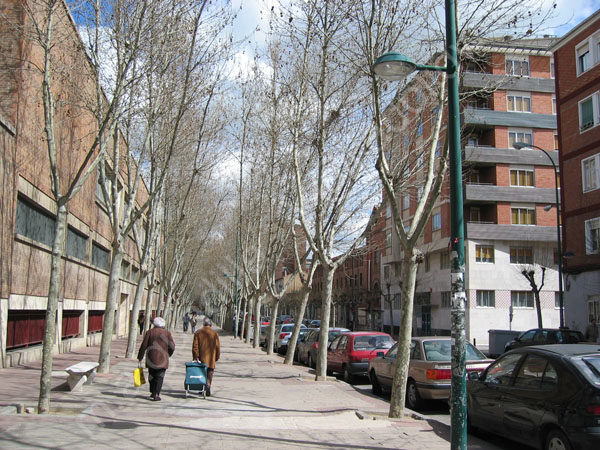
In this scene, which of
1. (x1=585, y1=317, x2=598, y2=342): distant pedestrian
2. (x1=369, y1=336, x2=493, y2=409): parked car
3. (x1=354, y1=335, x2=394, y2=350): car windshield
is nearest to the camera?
(x1=369, y1=336, x2=493, y2=409): parked car

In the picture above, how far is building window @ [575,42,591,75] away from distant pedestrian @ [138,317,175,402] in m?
26.8

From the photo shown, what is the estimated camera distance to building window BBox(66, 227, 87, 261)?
2186cm

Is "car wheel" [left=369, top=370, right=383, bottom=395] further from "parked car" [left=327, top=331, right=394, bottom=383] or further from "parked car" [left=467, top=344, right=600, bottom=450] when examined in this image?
"parked car" [left=467, top=344, right=600, bottom=450]

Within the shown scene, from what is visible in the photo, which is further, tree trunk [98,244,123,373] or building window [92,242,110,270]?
building window [92,242,110,270]

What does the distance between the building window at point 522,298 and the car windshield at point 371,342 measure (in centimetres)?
2718

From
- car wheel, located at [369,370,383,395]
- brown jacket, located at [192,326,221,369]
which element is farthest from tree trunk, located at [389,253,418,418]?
car wheel, located at [369,370,383,395]

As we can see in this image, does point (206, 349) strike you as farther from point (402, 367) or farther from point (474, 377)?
point (474, 377)

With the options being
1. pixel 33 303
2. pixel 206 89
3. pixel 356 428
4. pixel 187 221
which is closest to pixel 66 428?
pixel 356 428

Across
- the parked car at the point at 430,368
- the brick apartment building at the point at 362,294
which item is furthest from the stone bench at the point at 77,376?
the brick apartment building at the point at 362,294

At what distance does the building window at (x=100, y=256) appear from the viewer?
2712cm

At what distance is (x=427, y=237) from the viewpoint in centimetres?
4497

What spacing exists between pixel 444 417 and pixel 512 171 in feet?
110

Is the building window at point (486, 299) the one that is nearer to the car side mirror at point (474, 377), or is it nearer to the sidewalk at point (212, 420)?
the sidewalk at point (212, 420)

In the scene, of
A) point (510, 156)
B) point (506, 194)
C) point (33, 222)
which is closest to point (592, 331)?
point (506, 194)
